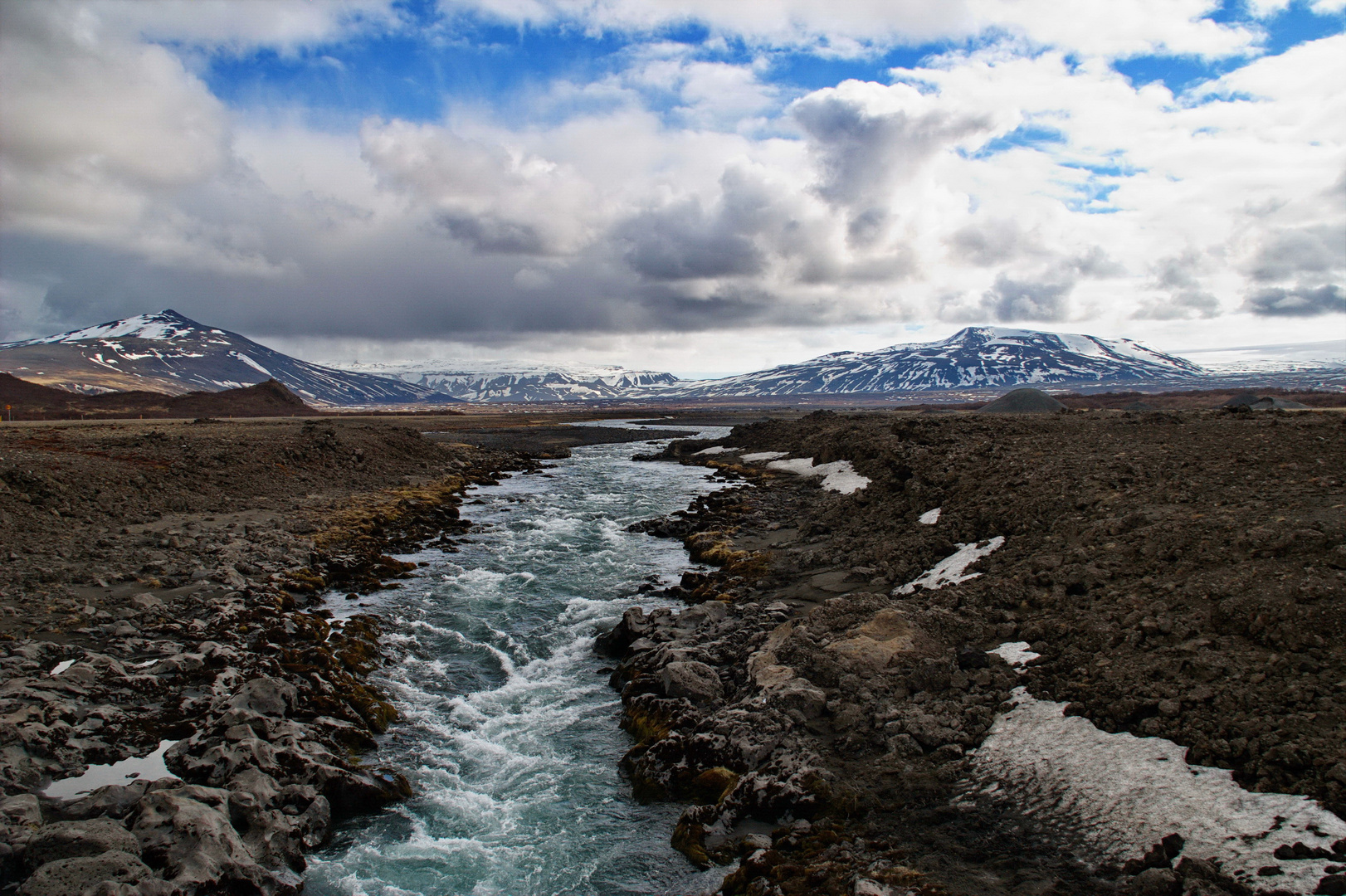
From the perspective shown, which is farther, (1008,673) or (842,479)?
(842,479)

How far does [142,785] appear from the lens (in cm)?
812

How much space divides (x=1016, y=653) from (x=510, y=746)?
866 centimetres

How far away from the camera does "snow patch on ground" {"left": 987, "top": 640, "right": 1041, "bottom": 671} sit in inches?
407

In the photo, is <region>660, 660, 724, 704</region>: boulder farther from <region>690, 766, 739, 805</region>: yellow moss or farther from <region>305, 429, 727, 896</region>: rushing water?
<region>690, 766, 739, 805</region>: yellow moss

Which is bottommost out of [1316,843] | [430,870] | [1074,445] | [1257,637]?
[430,870]

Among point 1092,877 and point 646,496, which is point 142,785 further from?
point 646,496

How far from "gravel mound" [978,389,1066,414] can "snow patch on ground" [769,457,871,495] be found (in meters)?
46.6

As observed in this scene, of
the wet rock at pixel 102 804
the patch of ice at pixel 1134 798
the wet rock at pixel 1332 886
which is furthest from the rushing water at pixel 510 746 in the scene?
the wet rock at pixel 1332 886

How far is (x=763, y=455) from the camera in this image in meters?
54.7

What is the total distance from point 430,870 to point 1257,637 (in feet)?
36.6

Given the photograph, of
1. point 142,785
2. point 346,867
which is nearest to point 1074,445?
point 346,867

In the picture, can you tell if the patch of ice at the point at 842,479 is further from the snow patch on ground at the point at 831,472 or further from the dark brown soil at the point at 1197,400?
the dark brown soil at the point at 1197,400

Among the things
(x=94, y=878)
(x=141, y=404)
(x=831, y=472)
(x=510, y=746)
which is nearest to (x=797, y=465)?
(x=831, y=472)

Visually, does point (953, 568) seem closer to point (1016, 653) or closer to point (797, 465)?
point (1016, 653)
